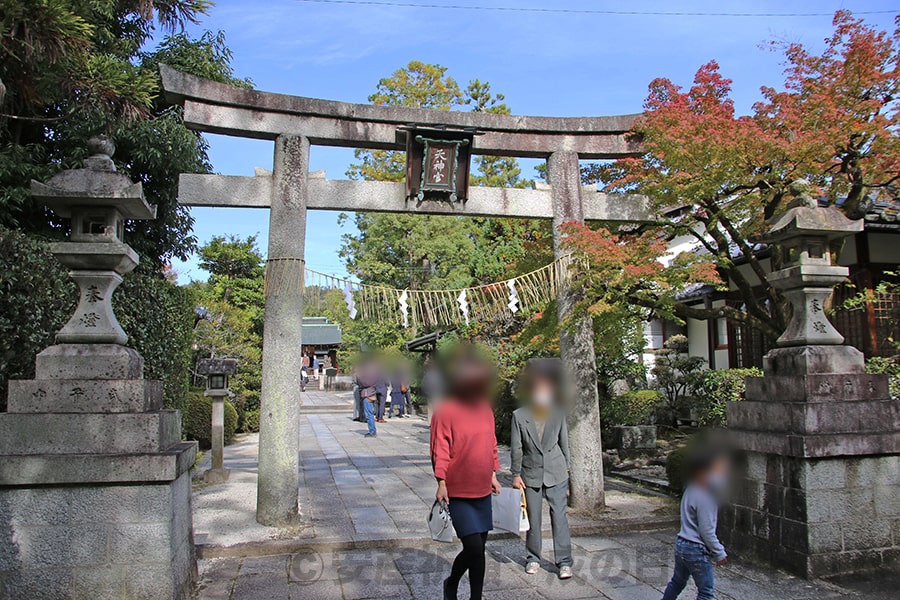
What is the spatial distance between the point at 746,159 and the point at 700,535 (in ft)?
15.5

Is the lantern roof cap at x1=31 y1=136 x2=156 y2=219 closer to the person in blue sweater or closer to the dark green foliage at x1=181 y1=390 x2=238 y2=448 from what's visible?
the person in blue sweater

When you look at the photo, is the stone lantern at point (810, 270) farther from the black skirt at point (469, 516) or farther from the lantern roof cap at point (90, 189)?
the lantern roof cap at point (90, 189)

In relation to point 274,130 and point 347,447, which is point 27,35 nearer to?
point 274,130

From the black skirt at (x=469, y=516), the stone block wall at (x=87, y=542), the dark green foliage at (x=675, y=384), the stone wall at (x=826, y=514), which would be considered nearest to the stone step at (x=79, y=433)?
the stone block wall at (x=87, y=542)

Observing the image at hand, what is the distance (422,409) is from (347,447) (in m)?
10.3

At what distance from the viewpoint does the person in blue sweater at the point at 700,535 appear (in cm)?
392

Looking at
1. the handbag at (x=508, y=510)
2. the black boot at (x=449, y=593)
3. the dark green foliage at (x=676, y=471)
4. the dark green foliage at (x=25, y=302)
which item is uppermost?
the dark green foliage at (x=25, y=302)

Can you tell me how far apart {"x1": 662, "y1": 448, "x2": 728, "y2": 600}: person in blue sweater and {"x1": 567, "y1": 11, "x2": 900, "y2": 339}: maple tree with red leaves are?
3.31m

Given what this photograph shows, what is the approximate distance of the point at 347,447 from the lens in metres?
15.1

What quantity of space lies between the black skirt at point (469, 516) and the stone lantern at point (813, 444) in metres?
2.90

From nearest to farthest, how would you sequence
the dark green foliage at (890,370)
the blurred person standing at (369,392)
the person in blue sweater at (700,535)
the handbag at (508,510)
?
the person in blue sweater at (700,535) → the handbag at (508,510) → the dark green foliage at (890,370) → the blurred person standing at (369,392)

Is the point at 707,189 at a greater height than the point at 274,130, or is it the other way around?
the point at 274,130

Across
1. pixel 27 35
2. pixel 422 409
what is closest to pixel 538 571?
pixel 27 35

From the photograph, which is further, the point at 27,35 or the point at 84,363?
the point at 27,35
